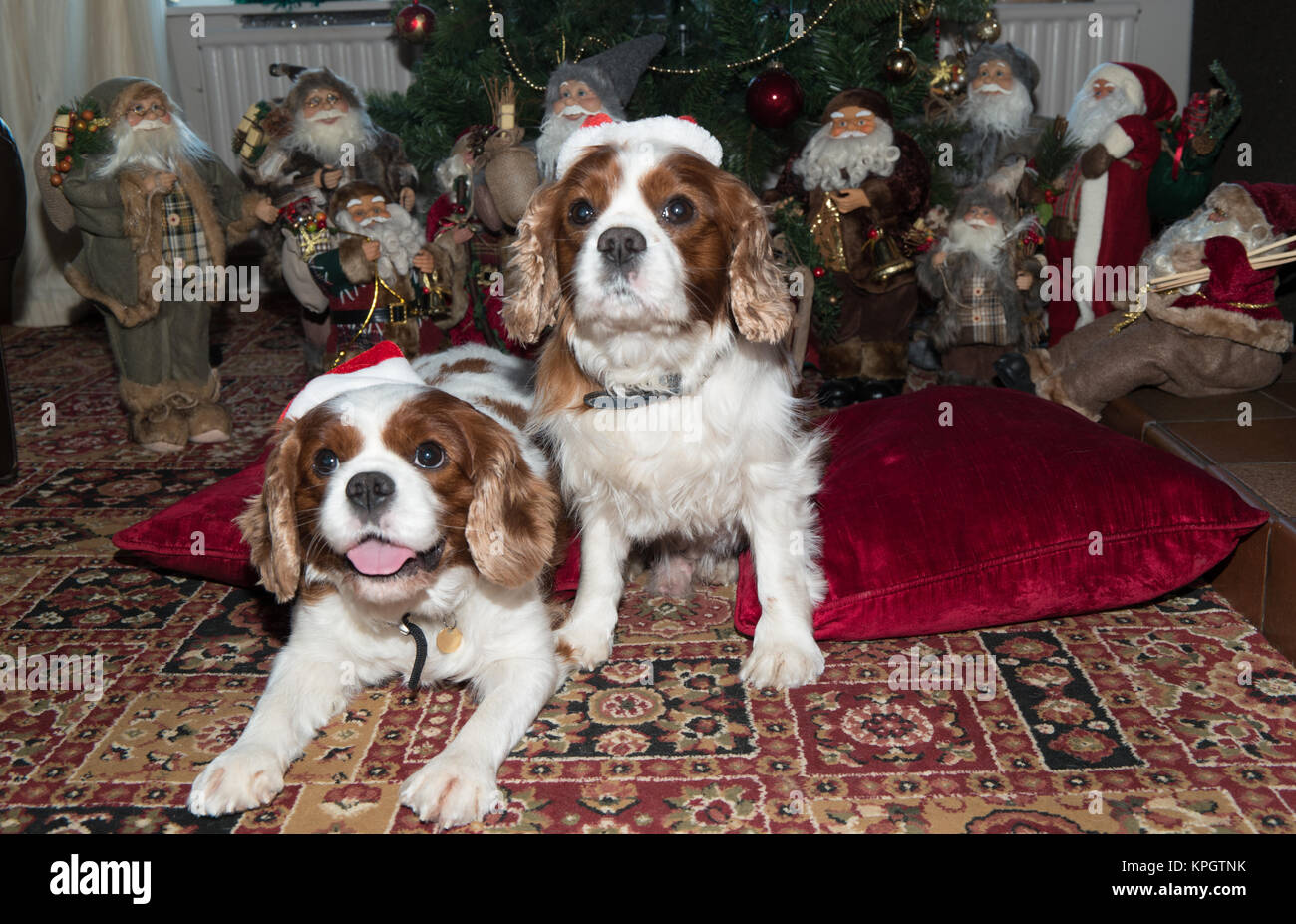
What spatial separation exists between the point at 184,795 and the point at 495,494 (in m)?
0.81

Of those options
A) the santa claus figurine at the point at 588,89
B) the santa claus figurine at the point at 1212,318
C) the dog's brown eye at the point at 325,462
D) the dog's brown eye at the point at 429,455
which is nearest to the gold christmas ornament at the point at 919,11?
the santa claus figurine at the point at 588,89

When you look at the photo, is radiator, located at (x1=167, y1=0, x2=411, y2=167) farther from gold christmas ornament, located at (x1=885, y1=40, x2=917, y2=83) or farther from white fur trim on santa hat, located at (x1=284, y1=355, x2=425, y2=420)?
white fur trim on santa hat, located at (x1=284, y1=355, x2=425, y2=420)

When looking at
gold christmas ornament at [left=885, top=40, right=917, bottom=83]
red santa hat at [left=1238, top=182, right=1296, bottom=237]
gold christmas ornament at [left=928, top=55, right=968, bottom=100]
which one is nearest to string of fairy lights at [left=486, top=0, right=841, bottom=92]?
gold christmas ornament at [left=885, top=40, right=917, bottom=83]

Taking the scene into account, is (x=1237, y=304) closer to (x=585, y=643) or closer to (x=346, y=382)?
(x=585, y=643)

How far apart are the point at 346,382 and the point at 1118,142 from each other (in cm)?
318

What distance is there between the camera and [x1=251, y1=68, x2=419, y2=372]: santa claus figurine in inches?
174

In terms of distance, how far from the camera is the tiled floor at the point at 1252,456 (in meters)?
2.70

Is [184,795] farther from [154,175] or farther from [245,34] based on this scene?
[245,34]

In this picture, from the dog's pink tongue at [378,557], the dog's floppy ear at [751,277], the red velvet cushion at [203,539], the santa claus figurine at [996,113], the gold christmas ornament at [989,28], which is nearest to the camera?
the dog's pink tongue at [378,557]

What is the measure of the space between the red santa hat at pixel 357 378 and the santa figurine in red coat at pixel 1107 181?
2813 mm

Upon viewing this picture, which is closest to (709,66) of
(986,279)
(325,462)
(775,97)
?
(775,97)

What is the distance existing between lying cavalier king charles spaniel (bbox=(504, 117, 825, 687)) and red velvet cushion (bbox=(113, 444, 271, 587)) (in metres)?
0.90

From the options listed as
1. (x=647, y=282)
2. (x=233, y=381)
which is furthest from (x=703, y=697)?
(x=233, y=381)

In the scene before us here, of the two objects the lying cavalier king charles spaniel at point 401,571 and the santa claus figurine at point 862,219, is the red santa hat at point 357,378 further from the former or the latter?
the santa claus figurine at point 862,219
